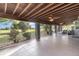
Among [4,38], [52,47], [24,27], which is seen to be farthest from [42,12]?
[4,38]

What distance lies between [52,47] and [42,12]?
1.21 meters

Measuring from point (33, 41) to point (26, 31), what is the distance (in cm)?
41

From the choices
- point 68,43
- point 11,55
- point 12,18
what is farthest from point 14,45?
point 68,43

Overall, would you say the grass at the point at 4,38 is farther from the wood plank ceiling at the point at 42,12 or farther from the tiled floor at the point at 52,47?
the wood plank ceiling at the point at 42,12

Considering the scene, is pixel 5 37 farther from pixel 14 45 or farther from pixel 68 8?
pixel 68 8

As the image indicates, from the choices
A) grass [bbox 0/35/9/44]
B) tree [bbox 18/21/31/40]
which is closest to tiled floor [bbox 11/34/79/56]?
tree [bbox 18/21/31/40]

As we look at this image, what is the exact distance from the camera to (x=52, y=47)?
5.78 m

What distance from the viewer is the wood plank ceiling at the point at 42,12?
5207 millimetres

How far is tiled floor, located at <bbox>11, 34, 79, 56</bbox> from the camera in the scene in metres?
5.64

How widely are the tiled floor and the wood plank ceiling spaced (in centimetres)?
59

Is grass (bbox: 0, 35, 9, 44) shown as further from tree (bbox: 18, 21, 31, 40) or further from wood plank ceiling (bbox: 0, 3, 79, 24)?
wood plank ceiling (bbox: 0, 3, 79, 24)

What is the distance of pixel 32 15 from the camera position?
609cm

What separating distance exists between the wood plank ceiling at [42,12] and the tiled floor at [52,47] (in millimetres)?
593

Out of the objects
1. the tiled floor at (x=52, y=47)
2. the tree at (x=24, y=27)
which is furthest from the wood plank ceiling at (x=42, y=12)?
the tiled floor at (x=52, y=47)
